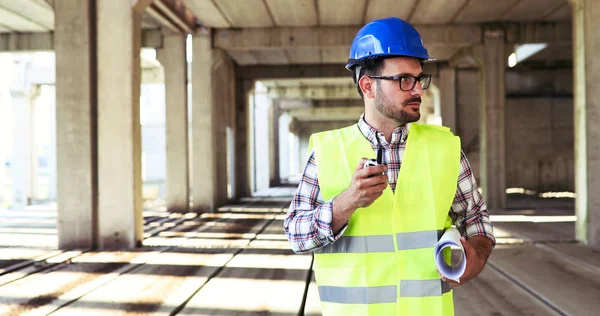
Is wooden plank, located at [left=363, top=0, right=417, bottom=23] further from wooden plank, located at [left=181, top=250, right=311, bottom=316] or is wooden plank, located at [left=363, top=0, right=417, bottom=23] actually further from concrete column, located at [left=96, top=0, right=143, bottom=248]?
wooden plank, located at [left=181, top=250, right=311, bottom=316]

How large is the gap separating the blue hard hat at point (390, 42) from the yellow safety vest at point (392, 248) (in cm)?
40

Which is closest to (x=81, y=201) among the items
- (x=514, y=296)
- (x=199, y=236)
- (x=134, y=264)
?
(x=134, y=264)

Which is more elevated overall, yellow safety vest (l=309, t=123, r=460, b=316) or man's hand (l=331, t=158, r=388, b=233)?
man's hand (l=331, t=158, r=388, b=233)

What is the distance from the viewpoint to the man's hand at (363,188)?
171cm

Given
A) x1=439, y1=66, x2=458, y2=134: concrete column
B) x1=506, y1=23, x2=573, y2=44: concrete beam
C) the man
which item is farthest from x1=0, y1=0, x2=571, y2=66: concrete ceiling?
the man

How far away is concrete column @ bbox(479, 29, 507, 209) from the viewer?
14680mm

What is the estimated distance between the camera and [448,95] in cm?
1944

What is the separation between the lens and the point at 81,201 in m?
8.27

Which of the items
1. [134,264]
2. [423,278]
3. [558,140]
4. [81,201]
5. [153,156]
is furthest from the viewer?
[153,156]

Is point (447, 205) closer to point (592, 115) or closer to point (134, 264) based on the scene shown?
point (134, 264)

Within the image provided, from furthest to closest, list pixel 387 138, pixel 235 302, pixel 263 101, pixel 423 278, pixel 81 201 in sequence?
pixel 263 101
pixel 81 201
pixel 235 302
pixel 387 138
pixel 423 278

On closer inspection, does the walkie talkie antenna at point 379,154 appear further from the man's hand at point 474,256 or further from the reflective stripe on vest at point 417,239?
the man's hand at point 474,256

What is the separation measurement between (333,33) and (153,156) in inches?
1166

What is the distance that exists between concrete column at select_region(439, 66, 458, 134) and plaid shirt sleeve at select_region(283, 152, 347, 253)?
18.2 meters
